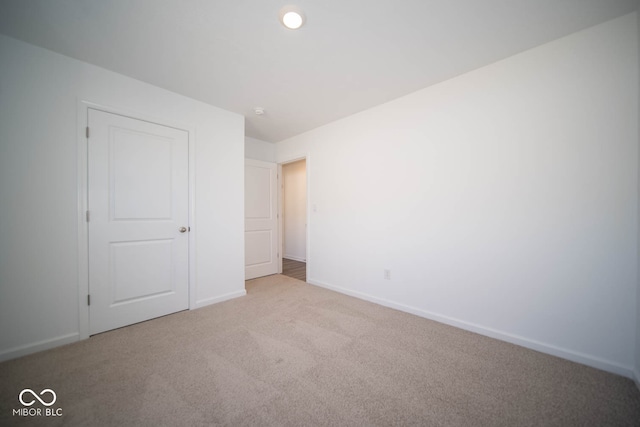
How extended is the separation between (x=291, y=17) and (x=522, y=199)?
231 cm

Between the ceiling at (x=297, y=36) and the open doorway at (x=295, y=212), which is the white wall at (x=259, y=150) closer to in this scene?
the open doorway at (x=295, y=212)

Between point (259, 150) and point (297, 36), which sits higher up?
point (297, 36)

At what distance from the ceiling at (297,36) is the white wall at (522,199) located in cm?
28

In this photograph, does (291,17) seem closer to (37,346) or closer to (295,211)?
(37,346)

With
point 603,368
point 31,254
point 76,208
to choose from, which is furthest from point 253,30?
point 603,368

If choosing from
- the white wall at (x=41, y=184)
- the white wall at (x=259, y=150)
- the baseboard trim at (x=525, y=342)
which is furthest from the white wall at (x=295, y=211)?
the white wall at (x=41, y=184)

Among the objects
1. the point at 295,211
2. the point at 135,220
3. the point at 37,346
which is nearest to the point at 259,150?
the point at 295,211

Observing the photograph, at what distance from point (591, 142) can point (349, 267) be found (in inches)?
101

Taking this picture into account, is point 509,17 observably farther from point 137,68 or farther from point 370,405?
point 137,68

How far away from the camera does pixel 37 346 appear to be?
1.91 meters

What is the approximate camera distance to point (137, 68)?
222cm

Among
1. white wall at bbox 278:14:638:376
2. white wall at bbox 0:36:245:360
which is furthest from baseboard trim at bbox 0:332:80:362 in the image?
white wall at bbox 278:14:638:376

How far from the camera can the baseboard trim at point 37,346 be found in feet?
5.91

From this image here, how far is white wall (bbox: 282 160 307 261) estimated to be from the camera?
5.78 meters
